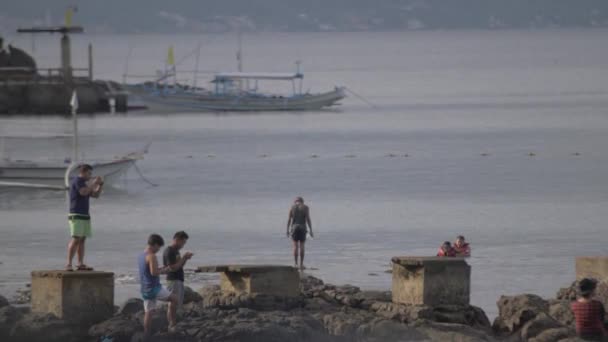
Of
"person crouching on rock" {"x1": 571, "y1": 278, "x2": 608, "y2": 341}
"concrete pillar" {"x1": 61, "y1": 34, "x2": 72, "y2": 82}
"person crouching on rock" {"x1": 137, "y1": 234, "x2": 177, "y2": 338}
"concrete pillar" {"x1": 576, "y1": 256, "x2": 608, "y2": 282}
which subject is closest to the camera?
"person crouching on rock" {"x1": 571, "y1": 278, "x2": 608, "y2": 341}

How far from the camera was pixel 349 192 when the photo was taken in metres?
41.7

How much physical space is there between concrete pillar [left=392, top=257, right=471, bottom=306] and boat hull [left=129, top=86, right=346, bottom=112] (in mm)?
67124

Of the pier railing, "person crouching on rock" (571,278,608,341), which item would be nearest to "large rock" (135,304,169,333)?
"person crouching on rock" (571,278,608,341)

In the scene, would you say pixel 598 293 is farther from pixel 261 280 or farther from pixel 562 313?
pixel 261 280

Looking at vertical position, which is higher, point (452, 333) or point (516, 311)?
point (516, 311)

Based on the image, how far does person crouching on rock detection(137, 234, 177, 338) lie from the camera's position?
611 inches

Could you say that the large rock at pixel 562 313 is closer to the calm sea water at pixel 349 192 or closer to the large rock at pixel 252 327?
the large rock at pixel 252 327

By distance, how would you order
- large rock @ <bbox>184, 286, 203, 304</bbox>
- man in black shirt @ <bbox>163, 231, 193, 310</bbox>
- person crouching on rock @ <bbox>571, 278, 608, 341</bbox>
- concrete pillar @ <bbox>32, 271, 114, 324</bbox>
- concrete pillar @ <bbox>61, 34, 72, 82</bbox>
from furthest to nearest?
concrete pillar @ <bbox>61, 34, 72, 82</bbox> → large rock @ <bbox>184, 286, 203, 304</bbox> → concrete pillar @ <bbox>32, 271, 114, 324</bbox> → man in black shirt @ <bbox>163, 231, 193, 310</bbox> → person crouching on rock @ <bbox>571, 278, 608, 341</bbox>

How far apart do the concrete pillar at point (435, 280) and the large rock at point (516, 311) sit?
506mm

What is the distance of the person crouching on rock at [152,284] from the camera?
15523mm

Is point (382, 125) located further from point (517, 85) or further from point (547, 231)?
point (517, 85)

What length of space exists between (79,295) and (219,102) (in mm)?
67973

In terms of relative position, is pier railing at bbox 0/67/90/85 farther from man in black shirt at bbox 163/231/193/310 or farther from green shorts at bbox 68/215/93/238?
man in black shirt at bbox 163/231/193/310

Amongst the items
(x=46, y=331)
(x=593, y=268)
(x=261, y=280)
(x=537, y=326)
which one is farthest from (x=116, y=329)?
(x=593, y=268)
